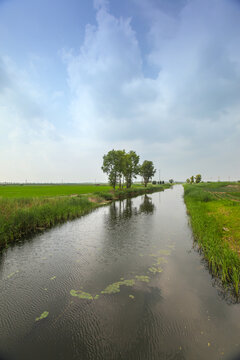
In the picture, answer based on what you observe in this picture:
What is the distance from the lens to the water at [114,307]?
3926 mm

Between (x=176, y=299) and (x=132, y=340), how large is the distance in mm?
2361

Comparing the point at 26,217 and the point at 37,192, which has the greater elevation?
the point at 37,192

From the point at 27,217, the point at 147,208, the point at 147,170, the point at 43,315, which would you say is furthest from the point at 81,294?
the point at 147,170

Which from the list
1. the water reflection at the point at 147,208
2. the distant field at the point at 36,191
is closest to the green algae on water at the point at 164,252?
the water reflection at the point at 147,208

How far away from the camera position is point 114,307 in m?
5.29

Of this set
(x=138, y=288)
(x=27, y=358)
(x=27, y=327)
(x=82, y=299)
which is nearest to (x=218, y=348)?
(x=138, y=288)

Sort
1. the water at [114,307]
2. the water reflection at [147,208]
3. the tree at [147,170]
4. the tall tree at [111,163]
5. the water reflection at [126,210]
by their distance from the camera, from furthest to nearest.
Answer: the tree at [147,170] → the tall tree at [111,163] → the water reflection at [147,208] → the water reflection at [126,210] → the water at [114,307]

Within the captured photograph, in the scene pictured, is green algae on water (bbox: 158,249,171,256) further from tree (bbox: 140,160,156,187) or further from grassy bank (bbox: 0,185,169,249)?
tree (bbox: 140,160,156,187)

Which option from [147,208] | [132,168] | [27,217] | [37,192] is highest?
[132,168]

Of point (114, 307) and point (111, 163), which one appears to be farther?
point (111, 163)

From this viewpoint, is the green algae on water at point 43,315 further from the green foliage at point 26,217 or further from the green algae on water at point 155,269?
the green foliage at point 26,217

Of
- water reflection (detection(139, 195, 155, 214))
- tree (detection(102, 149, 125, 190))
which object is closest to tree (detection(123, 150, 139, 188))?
tree (detection(102, 149, 125, 190))

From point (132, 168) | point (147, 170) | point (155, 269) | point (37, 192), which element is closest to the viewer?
point (155, 269)

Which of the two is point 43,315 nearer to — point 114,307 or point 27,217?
point 114,307
